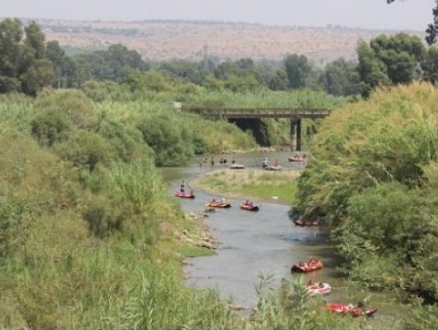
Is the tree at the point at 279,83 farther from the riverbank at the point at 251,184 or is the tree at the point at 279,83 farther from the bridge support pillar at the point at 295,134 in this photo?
the riverbank at the point at 251,184

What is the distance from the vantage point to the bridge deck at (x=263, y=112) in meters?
84.8

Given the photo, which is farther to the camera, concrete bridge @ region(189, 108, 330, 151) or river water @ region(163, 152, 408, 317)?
concrete bridge @ region(189, 108, 330, 151)

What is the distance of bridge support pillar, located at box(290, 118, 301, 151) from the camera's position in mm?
86375

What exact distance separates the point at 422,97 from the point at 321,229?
734 centimetres

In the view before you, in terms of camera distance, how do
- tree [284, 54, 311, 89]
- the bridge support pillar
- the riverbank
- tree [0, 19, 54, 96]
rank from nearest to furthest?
the riverbank → tree [0, 19, 54, 96] → the bridge support pillar → tree [284, 54, 311, 89]

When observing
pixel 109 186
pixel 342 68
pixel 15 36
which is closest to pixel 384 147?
pixel 109 186

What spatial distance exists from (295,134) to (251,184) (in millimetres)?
29305

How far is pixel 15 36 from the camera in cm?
8619

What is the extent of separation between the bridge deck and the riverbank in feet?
65.7

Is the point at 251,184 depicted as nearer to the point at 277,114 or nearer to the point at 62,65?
the point at 277,114

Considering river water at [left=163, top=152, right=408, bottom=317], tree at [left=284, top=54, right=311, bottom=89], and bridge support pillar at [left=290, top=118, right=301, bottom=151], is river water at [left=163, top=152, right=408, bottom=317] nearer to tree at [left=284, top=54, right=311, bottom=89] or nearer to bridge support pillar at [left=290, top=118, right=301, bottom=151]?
bridge support pillar at [left=290, top=118, right=301, bottom=151]

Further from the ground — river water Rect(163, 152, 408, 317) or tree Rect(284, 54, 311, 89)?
river water Rect(163, 152, 408, 317)

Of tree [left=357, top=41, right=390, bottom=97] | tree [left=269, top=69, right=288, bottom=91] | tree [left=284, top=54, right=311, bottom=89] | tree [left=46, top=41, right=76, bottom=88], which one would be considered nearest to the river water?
tree [left=357, top=41, right=390, bottom=97]

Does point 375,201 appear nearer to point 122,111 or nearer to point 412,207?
point 412,207
